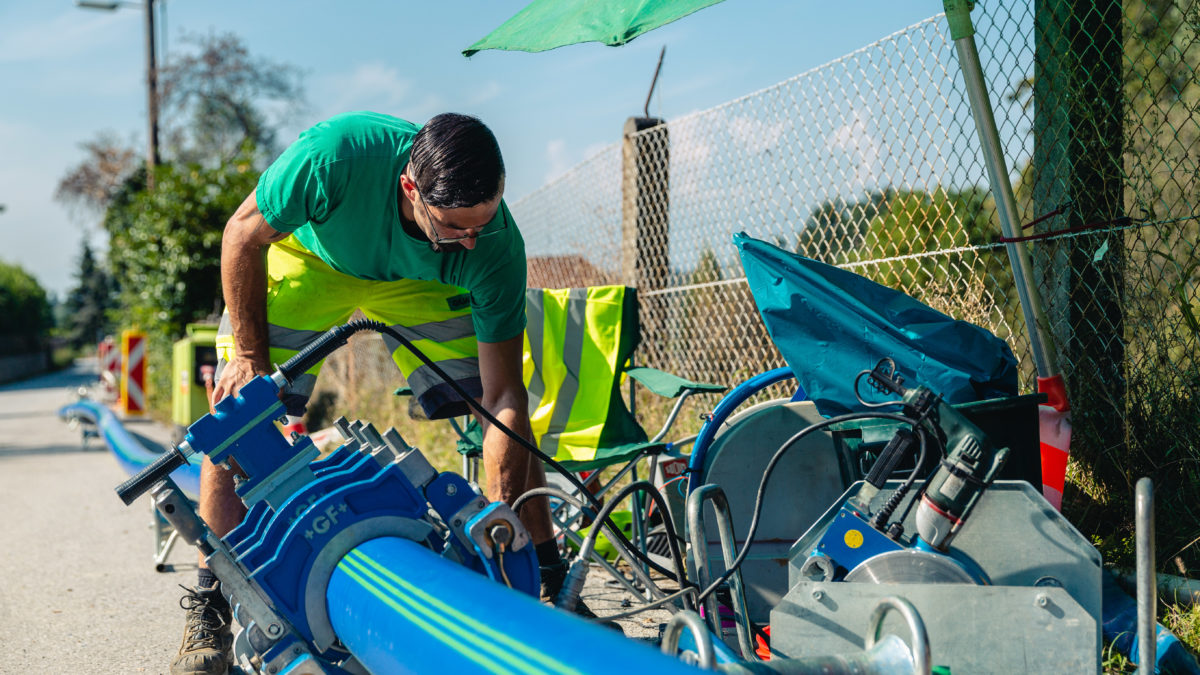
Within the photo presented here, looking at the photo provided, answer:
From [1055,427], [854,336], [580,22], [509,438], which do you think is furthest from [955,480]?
[580,22]

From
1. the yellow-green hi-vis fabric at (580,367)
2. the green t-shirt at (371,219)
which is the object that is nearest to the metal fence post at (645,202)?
the yellow-green hi-vis fabric at (580,367)

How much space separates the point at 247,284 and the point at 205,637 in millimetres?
1011

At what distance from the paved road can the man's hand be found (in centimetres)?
90

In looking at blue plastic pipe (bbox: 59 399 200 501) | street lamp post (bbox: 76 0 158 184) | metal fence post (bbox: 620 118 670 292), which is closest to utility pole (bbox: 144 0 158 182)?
street lamp post (bbox: 76 0 158 184)

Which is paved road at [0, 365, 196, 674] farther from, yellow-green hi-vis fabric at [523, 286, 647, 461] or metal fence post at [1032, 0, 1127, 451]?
metal fence post at [1032, 0, 1127, 451]

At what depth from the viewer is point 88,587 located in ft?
12.8

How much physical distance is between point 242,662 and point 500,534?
0.64 metres

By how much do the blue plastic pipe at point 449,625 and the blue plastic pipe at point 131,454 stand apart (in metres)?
1.08

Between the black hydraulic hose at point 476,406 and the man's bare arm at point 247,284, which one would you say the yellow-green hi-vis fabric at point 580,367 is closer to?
the black hydraulic hose at point 476,406

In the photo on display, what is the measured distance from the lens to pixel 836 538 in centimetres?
203

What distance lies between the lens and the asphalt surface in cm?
298

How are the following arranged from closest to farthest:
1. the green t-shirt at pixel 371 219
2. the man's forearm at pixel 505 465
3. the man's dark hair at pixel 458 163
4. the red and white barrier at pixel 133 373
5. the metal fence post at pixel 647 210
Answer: the man's dark hair at pixel 458 163
the green t-shirt at pixel 371 219
the man's forearm at pixel 505 465
the metal fence post at pixel 647 210
the red and white barrier at pixel 133 373

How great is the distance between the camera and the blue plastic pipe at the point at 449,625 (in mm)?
1155

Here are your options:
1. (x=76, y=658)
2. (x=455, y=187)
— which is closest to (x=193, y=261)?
(x=76, y=658)
